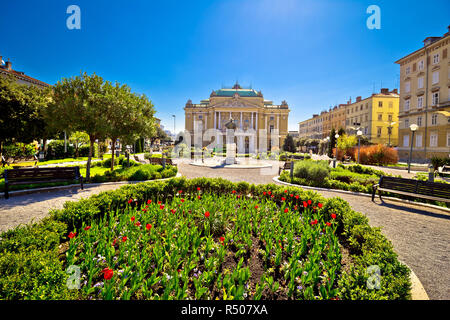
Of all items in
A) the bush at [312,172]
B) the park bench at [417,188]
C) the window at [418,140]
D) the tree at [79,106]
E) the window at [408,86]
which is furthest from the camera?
the window at [408,86]

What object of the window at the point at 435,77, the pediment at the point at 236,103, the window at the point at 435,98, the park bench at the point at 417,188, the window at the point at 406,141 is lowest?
the park bench at the point at 417,188

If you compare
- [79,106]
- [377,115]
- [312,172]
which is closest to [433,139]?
[377,115]

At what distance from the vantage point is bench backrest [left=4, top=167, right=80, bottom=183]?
24.4 feet

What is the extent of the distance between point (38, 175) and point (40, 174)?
0.23 feet

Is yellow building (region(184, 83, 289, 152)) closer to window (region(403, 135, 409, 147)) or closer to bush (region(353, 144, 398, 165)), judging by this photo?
window (region(403, 135, 409, 147))

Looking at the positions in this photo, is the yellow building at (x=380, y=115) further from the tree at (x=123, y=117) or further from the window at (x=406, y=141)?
the tree at (x=123, y=117)

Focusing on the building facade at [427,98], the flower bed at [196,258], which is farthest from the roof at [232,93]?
the flower bed at [196,258]

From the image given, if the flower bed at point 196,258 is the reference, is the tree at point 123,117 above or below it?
above

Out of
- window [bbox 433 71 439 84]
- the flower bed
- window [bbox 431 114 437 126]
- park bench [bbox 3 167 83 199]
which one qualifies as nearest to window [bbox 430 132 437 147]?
window [bbox 431 114 437 126]

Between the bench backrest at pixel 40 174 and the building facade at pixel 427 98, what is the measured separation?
1473 inches

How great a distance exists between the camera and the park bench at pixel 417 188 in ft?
21.3

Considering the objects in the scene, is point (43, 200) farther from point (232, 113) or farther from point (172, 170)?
point (232, 113)

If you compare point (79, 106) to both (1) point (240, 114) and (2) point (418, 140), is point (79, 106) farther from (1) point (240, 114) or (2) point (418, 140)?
(1) point (240, 114)

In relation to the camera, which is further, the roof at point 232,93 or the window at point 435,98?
the roof at point 232,93
